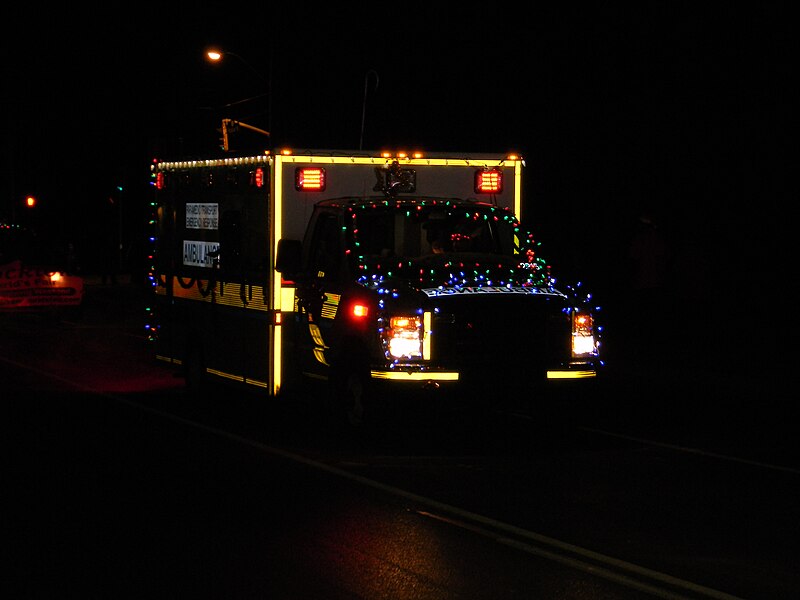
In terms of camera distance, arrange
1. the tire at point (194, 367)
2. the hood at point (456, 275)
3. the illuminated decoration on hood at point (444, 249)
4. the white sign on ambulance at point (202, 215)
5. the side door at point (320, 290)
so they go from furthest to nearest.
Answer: the tire at point (194, 367) < the white sign on ambulance at point (202, 215) < the side door at point (320, 290) < the illuminated decoration on hood at point (444, 249) < the hood at point (456, 275)

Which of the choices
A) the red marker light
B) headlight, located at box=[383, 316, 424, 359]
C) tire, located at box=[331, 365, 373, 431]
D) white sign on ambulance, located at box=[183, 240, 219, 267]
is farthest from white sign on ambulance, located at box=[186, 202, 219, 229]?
headlight, located at box=[383, 316, 424, 359]

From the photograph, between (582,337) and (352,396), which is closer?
(582,337)

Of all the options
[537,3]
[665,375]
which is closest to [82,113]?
[537,3]

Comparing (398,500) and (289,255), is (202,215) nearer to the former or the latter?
(289,255)

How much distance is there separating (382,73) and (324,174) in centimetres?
3896

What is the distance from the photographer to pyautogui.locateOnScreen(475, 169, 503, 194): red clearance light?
49.3 feet

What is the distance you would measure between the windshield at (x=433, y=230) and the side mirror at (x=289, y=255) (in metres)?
0.55

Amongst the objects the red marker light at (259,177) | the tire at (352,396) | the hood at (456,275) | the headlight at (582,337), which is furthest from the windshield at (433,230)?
the headlight at (582,337)

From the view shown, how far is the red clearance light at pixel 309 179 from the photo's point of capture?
1446cm

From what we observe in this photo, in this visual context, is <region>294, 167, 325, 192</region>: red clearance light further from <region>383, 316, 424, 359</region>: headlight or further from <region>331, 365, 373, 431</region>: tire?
<region>383, 316, 424, 359</region>: headlight

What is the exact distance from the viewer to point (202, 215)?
53.9ft

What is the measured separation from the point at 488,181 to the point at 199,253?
3.48 metres

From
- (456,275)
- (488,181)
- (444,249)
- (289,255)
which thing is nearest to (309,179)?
(289,255)

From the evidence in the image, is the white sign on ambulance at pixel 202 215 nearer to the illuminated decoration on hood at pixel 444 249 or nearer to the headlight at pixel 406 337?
the illuminated decoration on hood at pixel 444 249
